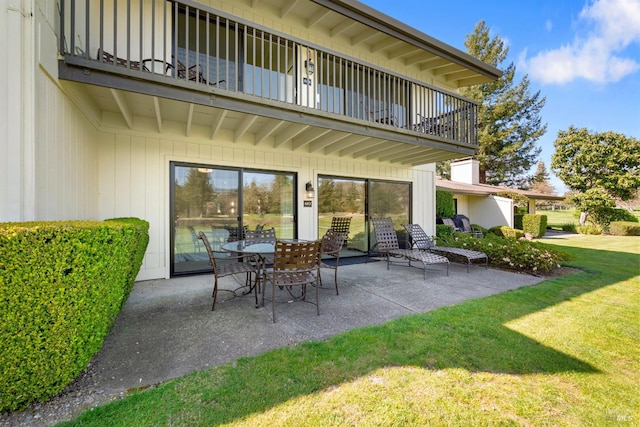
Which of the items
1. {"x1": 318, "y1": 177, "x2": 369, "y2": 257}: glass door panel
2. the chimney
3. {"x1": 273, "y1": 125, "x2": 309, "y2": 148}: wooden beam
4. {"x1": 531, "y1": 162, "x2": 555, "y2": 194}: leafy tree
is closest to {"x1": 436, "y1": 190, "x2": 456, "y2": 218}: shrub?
{"x1": 318, "y1": 177, "x2": 369, "y2": 257}: glass door panel

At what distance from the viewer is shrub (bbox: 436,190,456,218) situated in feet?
35.0

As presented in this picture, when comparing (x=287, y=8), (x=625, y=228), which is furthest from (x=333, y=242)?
(x=625, y=228)

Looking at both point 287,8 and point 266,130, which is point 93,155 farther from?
point 287,8

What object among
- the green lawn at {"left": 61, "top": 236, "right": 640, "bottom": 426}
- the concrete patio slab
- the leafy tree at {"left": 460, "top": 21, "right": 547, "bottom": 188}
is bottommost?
the green lawn at {"left": 61, "top": 236, "right": 640, "bottom": 426}

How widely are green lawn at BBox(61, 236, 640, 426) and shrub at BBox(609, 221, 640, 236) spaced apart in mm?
16341

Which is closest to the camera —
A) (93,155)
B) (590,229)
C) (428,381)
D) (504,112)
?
(428,381)

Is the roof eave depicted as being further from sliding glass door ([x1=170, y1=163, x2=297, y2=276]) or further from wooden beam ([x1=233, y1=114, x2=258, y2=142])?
sliding glass door ([x1=170, y1=163, x2=297, y2=276])

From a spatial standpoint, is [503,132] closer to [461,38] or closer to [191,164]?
[461,38]

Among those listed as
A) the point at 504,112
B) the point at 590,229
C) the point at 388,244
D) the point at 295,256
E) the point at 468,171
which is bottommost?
the point at 590,229

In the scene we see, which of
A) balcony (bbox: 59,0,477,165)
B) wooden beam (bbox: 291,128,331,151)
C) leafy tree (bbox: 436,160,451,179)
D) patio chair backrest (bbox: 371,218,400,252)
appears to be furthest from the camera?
leafy tree (bbox: 436,160,451,179)

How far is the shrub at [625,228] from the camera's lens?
13.8 meters

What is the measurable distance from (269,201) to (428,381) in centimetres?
465

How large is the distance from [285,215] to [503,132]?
1956 cm

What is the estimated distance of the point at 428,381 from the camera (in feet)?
6.79
